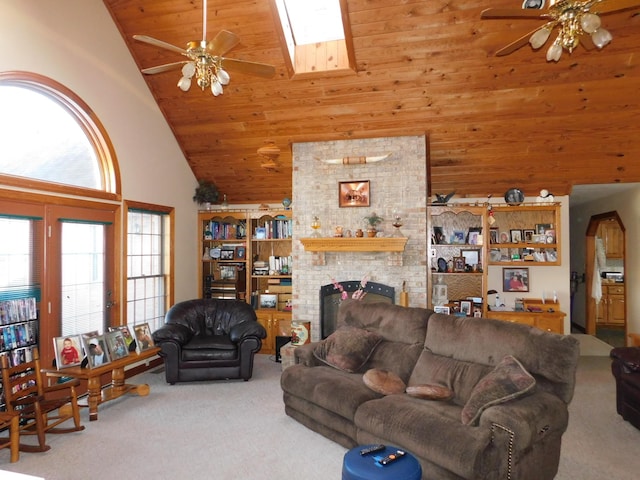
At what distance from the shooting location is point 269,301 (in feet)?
22.5

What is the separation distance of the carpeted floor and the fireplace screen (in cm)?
149

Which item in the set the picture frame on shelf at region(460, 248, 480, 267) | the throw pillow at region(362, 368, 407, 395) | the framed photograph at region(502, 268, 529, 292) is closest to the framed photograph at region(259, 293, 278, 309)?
the picture frame on shelf at region(460, 248, 480, 267)

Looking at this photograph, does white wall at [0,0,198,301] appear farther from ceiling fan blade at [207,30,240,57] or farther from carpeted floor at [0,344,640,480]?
carpeted floor at [0,344,640,480]

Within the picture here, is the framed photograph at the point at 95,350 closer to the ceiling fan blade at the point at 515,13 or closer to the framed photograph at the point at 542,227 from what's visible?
the ceiling fan blade at the point at 515,13

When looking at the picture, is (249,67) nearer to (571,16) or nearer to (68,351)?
(571,16)

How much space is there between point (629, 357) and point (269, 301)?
4.59 m

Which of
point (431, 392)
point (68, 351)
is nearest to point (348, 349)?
point (431, 392)

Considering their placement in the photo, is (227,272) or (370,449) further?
(227,272)

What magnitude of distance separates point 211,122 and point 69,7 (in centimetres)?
203

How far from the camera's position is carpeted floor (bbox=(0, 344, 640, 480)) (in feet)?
10.4

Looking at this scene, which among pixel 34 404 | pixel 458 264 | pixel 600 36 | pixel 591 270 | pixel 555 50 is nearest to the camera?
pixel 600 36

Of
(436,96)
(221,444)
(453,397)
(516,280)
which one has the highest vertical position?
(436,96)

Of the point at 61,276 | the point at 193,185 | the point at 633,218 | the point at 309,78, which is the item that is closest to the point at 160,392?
the point at 61,276

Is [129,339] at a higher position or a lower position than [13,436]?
higher
